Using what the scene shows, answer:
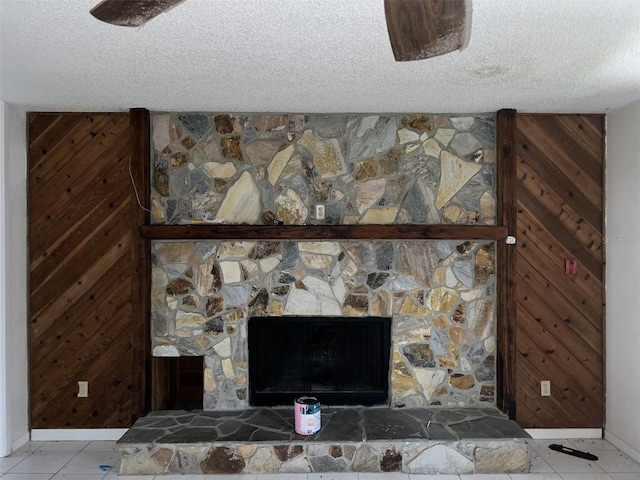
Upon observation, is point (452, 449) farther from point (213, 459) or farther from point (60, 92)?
point (60, 92)

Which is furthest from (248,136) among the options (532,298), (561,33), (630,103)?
(630,103)

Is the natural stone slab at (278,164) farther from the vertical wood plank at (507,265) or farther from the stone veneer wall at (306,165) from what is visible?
the vertical wood plank at (507,265)

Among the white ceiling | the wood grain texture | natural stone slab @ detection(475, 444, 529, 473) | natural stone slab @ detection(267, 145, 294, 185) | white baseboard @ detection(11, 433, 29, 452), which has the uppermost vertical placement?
the white ceiling

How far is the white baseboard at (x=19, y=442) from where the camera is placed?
317 cm

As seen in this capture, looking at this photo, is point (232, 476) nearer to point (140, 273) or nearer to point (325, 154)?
point (140, 273)

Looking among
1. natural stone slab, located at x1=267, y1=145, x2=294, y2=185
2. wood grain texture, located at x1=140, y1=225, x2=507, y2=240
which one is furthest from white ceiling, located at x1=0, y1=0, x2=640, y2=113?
wood grain texture, located at x1=140, y1=225, x2=507, y2=240

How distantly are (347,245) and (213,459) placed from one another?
1.74 metres

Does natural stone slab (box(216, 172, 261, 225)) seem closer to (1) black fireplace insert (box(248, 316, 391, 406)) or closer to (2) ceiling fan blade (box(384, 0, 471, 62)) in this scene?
(1) black fireplace insert (box(248, 316, 391, 406))

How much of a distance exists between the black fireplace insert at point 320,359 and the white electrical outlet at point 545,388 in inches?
46.8

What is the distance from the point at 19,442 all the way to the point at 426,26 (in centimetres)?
383

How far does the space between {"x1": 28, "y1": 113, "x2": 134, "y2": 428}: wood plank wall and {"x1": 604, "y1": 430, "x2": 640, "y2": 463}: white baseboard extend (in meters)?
3.67

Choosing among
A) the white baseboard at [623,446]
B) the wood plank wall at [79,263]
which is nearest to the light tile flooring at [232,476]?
the white baseboard at [623,446]

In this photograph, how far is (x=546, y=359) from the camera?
3.37m

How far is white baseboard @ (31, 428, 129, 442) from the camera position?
131 inches
